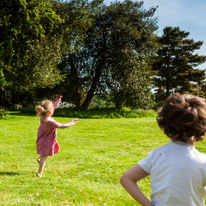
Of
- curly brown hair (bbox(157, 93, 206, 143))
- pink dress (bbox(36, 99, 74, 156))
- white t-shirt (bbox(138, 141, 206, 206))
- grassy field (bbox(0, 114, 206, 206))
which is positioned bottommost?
grassy field (bbox(0, 114, 206, 206))

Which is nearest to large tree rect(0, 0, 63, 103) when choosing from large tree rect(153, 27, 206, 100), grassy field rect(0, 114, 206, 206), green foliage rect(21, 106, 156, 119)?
green foliage rect(21, 106, 156, 119)

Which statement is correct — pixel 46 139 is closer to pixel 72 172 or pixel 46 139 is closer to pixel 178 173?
pixel 72 172

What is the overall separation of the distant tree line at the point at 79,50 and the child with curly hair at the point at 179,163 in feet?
50.4

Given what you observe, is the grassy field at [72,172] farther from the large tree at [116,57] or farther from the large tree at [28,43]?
the large tree at [116,57]

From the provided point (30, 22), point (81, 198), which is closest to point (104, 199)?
point (81, 198)

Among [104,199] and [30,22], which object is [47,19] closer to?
[30,22]

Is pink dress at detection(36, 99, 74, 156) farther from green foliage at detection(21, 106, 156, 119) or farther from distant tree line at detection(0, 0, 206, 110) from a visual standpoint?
green foliage at detection(21, 106, 156, 119)

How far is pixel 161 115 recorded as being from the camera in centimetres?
157

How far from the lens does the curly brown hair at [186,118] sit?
144 cm

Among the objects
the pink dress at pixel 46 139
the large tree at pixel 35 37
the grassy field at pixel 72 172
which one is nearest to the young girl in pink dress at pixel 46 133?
the pink dress at pixel 46 139

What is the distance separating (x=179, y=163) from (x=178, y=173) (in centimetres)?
6

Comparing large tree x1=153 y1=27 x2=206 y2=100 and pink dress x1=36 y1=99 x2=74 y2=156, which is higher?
large tree x1=153 y1=27 x2=206 y2=100

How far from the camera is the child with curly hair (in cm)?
142

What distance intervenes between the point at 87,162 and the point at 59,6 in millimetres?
16029
